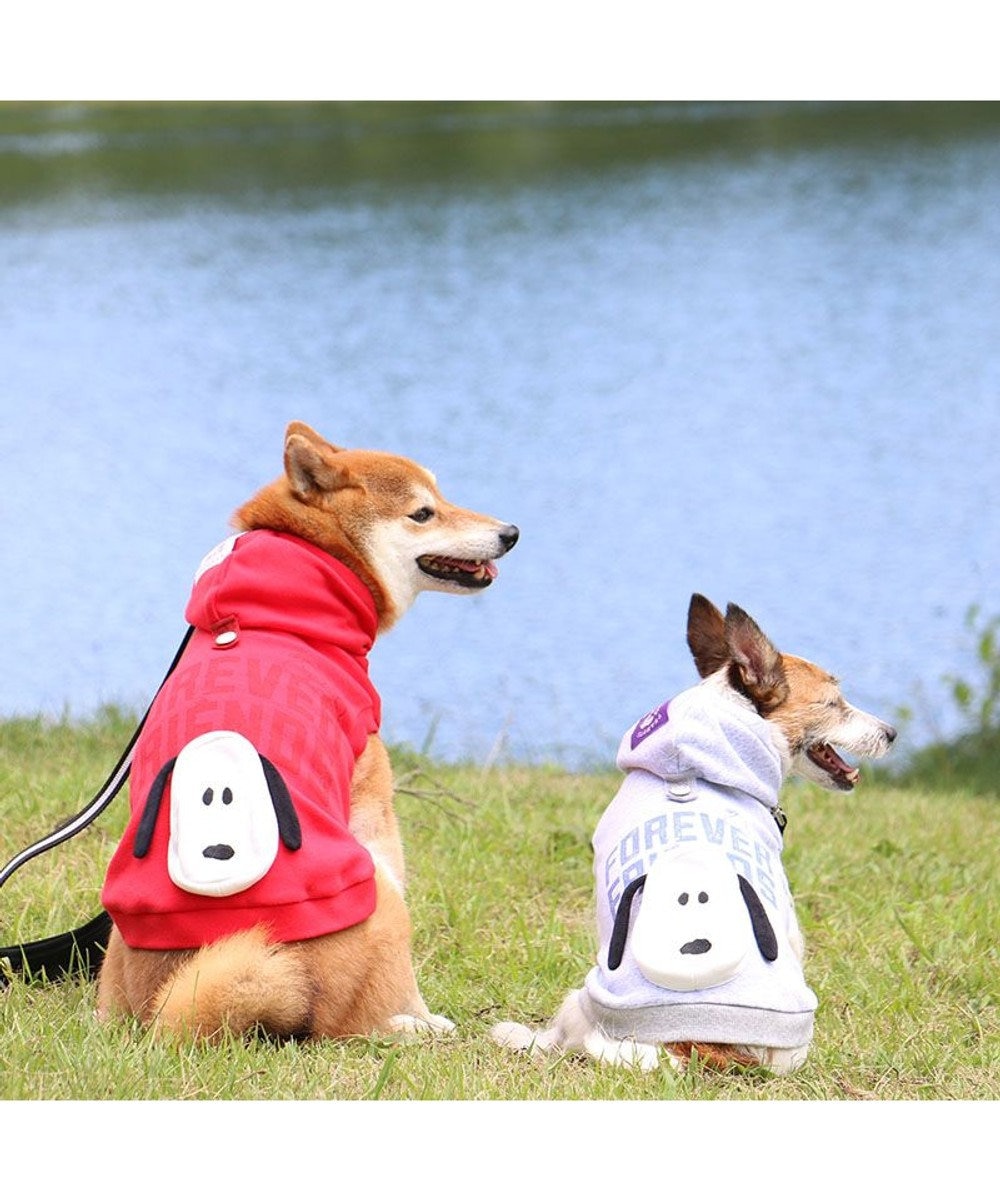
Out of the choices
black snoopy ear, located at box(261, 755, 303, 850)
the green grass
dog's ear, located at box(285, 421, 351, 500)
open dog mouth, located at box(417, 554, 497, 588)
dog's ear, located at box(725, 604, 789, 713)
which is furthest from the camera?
open dog mouth, located at box(417, 554, 497, 588)

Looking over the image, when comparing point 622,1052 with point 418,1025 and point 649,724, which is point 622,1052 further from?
point 649,724

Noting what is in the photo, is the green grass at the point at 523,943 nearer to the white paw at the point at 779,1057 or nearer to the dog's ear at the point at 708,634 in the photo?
the white paw at the point at 779,1057

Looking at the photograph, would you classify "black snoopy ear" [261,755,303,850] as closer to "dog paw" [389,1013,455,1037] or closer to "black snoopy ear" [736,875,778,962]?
"dog paw" [389,1013,455,1037]

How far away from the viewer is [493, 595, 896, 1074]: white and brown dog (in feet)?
12.3

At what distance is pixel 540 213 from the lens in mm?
10453

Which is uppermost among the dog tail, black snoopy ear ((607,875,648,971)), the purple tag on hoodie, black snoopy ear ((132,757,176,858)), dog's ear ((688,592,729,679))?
dog's ear ((688,592,729,679))

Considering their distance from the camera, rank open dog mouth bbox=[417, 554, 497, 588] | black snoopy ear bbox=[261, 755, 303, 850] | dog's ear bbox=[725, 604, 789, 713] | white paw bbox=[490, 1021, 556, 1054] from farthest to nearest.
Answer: open dog mouth bbox=[417, 554, 497, 588]
dog's ear bbox=[725, 604, 789, 713]
white paw bbox=[490, 1021, 556, 1054]
black snoopy ear bbox=[261, 755, 303, 850]

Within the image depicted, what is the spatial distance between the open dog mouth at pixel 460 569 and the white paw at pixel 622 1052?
1.38 m

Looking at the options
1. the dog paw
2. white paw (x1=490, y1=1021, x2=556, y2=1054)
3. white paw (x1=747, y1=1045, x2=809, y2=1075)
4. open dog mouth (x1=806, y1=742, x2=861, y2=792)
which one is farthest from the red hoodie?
open dog mouth (x1=806, y1=742, x2=861, y2=792)

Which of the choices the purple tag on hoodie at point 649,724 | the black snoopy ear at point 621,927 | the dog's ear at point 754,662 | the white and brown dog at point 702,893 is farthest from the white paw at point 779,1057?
the dog's ear at point 754,662

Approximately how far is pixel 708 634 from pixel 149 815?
1.55 metres

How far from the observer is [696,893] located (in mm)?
3770

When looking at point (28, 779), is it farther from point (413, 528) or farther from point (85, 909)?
point (413, 528)

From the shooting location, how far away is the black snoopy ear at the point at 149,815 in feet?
12.7
